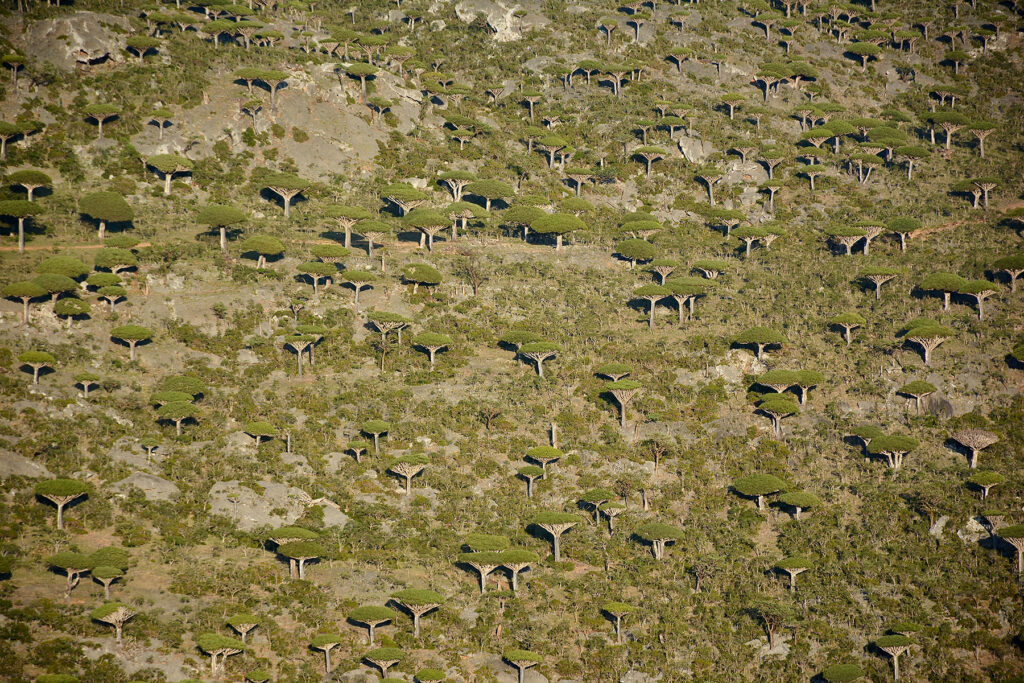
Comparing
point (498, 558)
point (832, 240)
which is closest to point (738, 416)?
point (498, 558)

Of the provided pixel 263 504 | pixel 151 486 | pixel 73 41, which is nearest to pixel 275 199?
pixel 73 41

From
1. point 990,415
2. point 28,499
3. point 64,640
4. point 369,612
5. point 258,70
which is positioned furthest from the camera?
point 258,70

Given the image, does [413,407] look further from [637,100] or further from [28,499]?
[637,100]

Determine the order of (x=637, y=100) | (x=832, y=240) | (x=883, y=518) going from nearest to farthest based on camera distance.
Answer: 1. (x=883, y=518)
2. (x=832, y=240)
3. (x=637, y=100)

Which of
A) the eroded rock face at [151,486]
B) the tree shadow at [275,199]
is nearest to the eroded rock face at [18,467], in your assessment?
the eroded rock face at [151,486]

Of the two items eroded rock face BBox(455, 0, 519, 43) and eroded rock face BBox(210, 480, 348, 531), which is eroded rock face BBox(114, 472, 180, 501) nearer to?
eroded rock face BBox(210, 480, 348, 531)

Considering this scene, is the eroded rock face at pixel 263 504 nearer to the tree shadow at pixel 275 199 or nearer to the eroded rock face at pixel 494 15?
the tree shadow at pixel 275 199

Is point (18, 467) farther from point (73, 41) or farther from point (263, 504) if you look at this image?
point (73, 41)

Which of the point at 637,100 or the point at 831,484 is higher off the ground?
the point at 637,100
